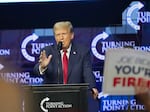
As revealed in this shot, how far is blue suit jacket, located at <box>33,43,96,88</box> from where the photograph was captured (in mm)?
3764

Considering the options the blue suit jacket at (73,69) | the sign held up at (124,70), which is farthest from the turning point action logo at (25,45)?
the sign held up at (124,70)

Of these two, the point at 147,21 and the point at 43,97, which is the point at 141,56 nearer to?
the point at 43,97

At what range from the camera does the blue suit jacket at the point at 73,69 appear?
12.3 ft

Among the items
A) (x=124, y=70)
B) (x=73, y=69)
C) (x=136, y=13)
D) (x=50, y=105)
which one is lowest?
(x=50, y=105)

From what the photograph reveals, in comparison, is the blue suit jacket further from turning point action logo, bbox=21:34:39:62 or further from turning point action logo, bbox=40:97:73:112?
turning point action logo, bbox=21:34:39:62

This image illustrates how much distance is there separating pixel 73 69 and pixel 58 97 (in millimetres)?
887

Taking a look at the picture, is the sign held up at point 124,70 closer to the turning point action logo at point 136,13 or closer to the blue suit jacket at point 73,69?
the blue suit jacket at point 73,69

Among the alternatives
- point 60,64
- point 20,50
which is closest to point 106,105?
point 20,50

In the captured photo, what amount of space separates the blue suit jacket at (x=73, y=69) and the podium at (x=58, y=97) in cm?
69

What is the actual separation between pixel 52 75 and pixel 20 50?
1896 millimetres

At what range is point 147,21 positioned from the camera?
5395mm

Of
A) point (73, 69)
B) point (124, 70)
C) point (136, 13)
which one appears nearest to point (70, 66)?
point (73, 69)

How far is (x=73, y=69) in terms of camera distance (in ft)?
12.7

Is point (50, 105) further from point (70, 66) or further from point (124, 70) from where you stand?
point (124, 70)
